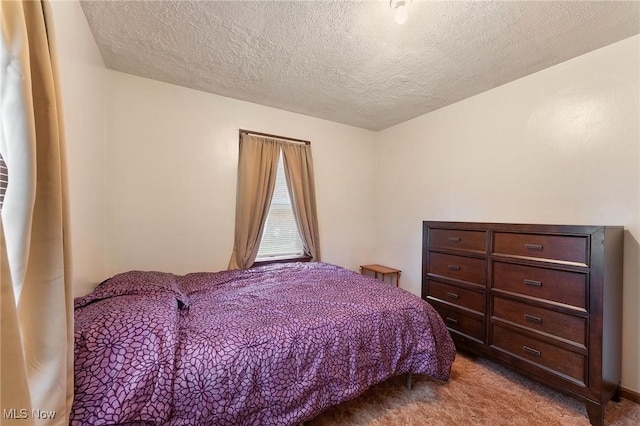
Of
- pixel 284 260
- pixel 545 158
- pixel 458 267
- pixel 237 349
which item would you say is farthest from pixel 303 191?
pixel 545 158

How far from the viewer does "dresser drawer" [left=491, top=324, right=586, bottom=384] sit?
162cm

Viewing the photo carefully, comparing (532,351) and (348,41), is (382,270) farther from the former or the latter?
(348,41)

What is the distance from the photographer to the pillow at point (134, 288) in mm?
1412

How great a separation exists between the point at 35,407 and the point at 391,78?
2.79 metres

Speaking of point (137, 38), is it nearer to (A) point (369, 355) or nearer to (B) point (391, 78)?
(B) point (391, 78)

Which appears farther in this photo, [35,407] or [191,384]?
[191,384]

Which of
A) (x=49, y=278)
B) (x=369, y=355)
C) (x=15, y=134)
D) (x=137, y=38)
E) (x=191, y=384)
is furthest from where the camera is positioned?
(x=137, y=38)

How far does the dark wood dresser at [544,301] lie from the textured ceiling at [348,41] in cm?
130

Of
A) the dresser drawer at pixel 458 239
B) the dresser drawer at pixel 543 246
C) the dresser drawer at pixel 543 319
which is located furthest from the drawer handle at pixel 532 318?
the dresser drawer at pixel 458 239

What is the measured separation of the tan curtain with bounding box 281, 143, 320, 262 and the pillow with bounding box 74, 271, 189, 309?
1.62 metres

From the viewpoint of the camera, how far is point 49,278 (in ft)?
2.76

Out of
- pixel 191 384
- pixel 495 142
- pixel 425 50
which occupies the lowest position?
pixel 191 384

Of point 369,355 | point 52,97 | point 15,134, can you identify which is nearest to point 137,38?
point 52,97

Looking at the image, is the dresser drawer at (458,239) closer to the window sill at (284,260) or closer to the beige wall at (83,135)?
the window sill at (284,260)
